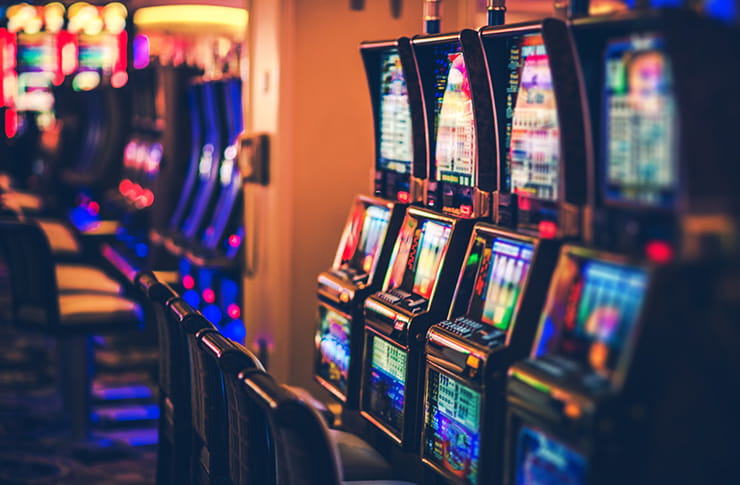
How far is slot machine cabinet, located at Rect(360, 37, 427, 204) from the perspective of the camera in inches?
124

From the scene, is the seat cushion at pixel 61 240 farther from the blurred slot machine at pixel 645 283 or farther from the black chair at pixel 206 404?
the blurred slot machine at pixel 645 283

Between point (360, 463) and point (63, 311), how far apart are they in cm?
221

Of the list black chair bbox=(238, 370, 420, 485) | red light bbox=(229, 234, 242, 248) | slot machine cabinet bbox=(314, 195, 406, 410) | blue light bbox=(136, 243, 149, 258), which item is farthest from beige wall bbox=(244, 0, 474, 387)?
blue light bbox=(136, 243, 149, 258)

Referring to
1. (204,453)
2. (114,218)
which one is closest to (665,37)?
(204,453)

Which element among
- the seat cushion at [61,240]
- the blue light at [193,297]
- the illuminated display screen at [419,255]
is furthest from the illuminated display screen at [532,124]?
the seat cushion at [61,240]

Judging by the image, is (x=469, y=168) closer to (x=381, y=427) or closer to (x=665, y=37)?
(x=381, y=427)

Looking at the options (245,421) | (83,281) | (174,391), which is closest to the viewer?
(245,421)

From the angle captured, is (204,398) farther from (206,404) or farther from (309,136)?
(309,136)

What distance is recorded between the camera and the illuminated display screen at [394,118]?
10.8 feet

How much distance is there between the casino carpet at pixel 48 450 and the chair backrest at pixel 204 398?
1491mm

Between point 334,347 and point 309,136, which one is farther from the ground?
point 309,136

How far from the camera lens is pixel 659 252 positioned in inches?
72.0

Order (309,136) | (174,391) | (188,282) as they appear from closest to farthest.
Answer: (174,391) → (309,136) → (188,282)

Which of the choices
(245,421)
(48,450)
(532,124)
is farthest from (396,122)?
(48,450)
